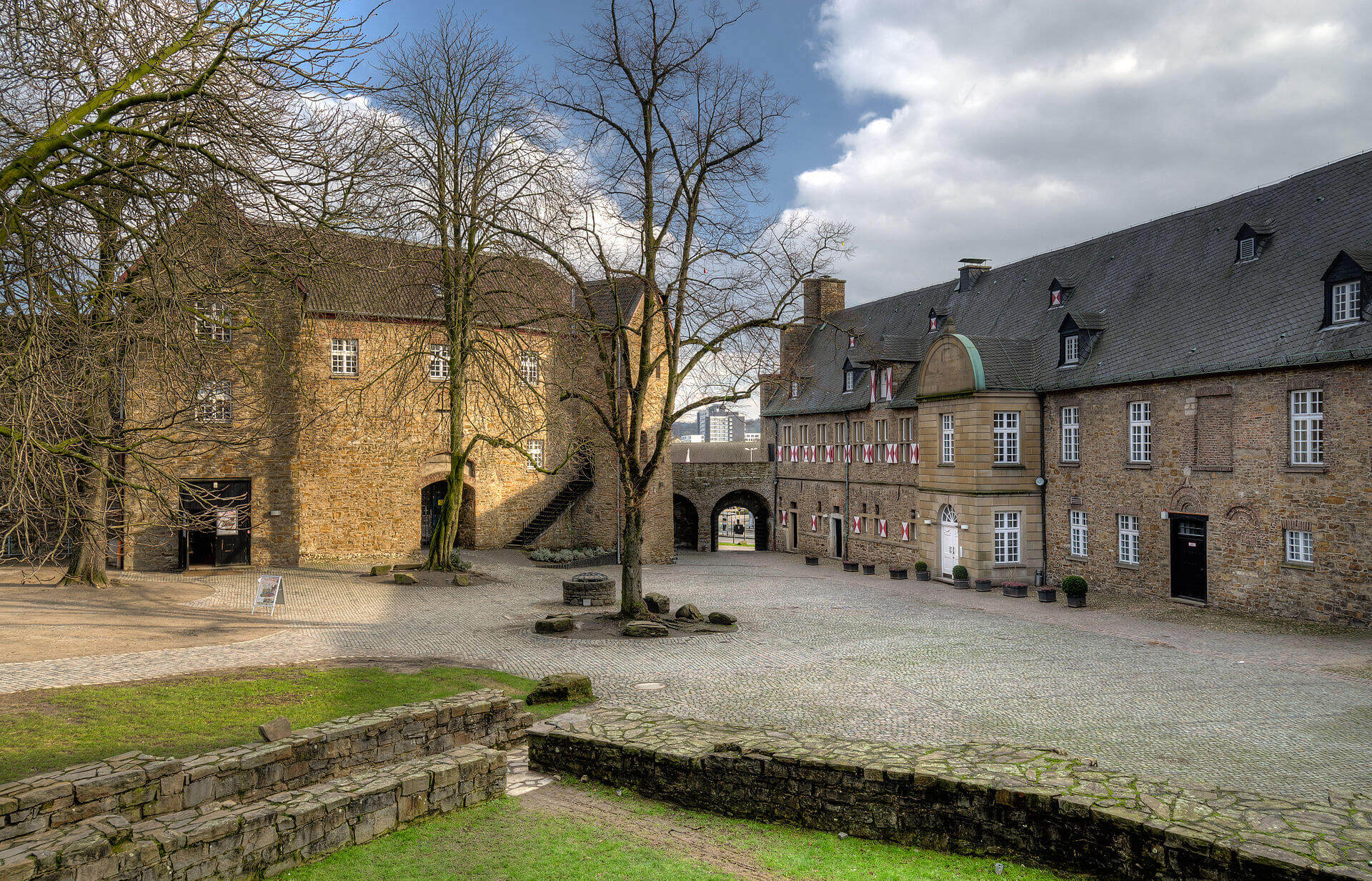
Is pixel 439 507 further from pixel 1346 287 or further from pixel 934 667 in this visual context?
pixel 1346 287

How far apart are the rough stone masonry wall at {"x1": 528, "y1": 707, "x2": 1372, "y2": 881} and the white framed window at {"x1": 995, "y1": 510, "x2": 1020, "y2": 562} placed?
20362 millimetres

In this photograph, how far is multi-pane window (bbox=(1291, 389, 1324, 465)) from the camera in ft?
64.7

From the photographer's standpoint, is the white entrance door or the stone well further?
the white entrance door

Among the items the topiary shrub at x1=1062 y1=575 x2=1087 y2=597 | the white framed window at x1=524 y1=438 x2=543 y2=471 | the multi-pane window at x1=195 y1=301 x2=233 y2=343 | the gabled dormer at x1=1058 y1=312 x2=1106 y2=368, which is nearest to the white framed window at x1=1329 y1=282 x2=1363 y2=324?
the gabled dormer at x1=1058 y1=312 x2=1106 y2=368

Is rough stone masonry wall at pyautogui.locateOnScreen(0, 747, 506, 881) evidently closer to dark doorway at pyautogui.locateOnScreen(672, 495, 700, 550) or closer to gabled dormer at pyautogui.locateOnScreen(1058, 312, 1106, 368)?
gabled dormer at pyautogui.locateOnScreen(1058, 312, 1106, 368)

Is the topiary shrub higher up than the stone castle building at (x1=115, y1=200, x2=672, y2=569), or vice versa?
the stone castle building at (x1=115, y1=200, x2=672, y2=569)

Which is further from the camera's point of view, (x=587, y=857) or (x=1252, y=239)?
(x=1252, y=239)

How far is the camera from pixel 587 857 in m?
7.15

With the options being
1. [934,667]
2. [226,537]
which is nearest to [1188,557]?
[934,667]

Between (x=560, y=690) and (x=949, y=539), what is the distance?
20.3m

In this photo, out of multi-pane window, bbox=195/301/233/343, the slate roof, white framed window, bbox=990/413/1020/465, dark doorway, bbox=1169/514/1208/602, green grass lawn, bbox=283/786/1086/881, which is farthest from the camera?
white framed window, bbox=990/413/1020/465

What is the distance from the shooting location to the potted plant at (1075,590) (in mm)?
23562

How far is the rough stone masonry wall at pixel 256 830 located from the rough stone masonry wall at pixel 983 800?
5.60 feet

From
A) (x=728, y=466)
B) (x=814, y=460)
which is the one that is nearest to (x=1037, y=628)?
(x=814, y=460)
